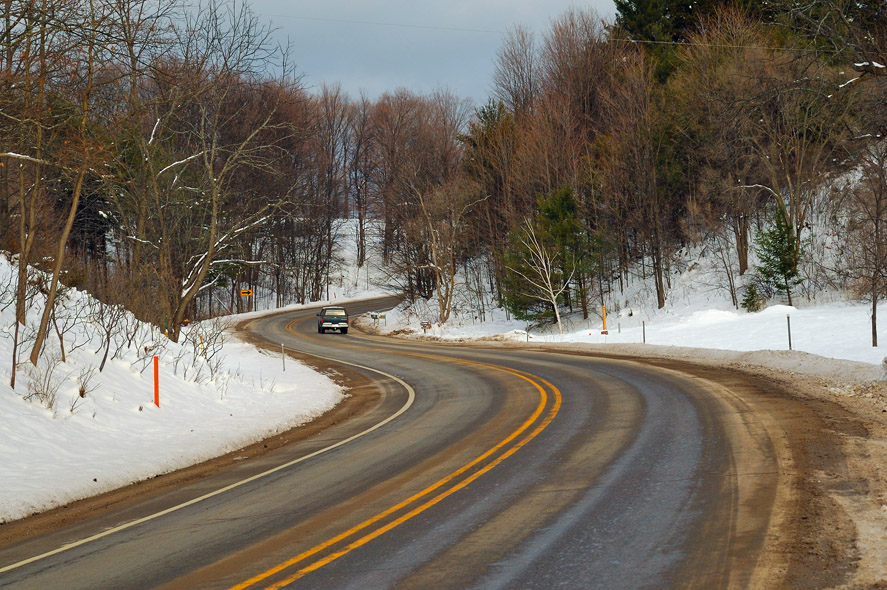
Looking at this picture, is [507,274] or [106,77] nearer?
[106,77]

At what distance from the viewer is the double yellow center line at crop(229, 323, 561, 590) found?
5.99 m

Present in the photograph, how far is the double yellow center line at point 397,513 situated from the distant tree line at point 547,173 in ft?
22.8

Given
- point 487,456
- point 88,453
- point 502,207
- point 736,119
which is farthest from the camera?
point 502,207

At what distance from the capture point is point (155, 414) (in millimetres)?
14562

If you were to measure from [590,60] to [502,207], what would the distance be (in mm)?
12528

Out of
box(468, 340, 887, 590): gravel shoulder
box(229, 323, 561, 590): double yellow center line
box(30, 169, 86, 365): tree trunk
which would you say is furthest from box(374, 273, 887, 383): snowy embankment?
box(30, 169, 86, 365): tree trunk

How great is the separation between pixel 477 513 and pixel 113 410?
9.16m

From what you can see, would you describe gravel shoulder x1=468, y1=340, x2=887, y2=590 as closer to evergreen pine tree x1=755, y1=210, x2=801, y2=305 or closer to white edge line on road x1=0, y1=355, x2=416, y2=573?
white edge line on road x1=0, y1=355, x2=416, y2=573

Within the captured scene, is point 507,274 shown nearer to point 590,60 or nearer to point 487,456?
point 590,60

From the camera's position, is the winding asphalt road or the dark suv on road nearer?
the winding asphalt road

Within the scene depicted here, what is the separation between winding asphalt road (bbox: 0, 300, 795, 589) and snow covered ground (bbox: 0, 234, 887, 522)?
1502 millimetres

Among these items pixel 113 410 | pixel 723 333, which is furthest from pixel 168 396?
pixel 723 333

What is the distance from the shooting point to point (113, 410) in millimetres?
13891

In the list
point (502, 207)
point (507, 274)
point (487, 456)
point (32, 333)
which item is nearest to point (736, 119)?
point (487, 456)
